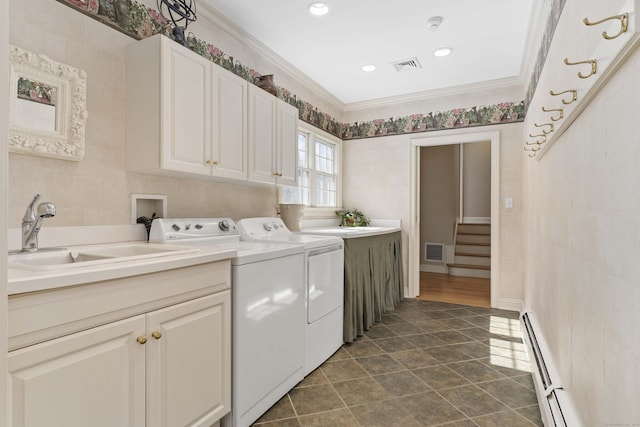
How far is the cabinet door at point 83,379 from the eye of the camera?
2.91ft

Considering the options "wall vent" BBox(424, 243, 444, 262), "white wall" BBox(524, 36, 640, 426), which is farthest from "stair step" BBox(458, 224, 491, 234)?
"white wall" BBox(524, 36, 640, 426)

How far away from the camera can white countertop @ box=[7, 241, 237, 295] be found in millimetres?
866

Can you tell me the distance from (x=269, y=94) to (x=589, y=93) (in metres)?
2.01

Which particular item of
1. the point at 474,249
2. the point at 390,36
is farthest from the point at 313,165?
the point at 474,249

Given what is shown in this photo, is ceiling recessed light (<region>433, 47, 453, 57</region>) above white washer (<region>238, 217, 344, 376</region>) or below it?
above

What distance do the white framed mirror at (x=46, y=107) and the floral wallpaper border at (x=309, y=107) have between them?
14.3 inches

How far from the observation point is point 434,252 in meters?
5.91

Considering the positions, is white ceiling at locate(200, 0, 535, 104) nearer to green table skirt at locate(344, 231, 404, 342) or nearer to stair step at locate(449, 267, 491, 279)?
green table skirt at locate(344, 231, 404, 342)

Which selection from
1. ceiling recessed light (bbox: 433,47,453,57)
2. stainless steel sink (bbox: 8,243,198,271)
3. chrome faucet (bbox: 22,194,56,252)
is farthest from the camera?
ceiling recessed light (bbox: 433,47,453,57)

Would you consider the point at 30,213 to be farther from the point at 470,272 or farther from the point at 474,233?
the point at 474,233

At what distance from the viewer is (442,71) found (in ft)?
11.2

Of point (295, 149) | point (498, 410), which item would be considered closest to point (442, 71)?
point (295, 149)

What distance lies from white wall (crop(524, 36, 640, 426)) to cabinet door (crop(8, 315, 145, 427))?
145 centimetres

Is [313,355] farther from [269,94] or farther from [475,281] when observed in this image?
[475,281]
